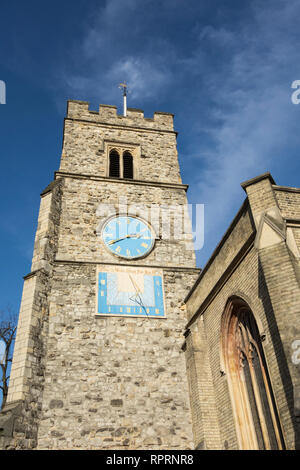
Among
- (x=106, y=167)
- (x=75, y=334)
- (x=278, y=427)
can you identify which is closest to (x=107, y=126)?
(x=106, y=167)

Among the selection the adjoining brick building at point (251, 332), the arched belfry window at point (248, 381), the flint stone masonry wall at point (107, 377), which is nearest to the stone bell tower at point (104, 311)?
the flint stone masonry wall at point (107, 377)

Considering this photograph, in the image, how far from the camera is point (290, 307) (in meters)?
7.40

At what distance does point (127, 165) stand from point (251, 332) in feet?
36.1

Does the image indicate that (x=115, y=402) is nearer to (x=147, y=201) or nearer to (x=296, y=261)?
(x=296, y=261)

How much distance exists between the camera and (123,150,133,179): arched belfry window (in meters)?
18.6

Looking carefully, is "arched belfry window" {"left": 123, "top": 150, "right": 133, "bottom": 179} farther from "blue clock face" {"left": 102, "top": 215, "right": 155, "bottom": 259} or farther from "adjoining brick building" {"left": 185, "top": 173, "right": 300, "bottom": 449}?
"adjoining brick building" {"left": 185, "top": 173, "right": 300, "bottom": 449}

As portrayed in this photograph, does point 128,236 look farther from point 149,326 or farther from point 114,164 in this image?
point 114,164

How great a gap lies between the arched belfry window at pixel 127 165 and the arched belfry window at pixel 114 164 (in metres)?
0.33

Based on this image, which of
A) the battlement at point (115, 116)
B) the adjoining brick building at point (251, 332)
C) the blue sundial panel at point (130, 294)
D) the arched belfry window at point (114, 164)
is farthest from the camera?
the battlement at point (115, 116)

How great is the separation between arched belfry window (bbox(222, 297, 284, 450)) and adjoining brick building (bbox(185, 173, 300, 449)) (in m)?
0.02

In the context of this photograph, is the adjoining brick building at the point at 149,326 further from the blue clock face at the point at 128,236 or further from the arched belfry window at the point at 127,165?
the arched belfry window at the point at 127,165

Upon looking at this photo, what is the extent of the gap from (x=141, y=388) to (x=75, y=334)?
101 inches

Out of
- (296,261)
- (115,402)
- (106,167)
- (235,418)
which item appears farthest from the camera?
→ (106,167)

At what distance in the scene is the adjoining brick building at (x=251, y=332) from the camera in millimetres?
7551
